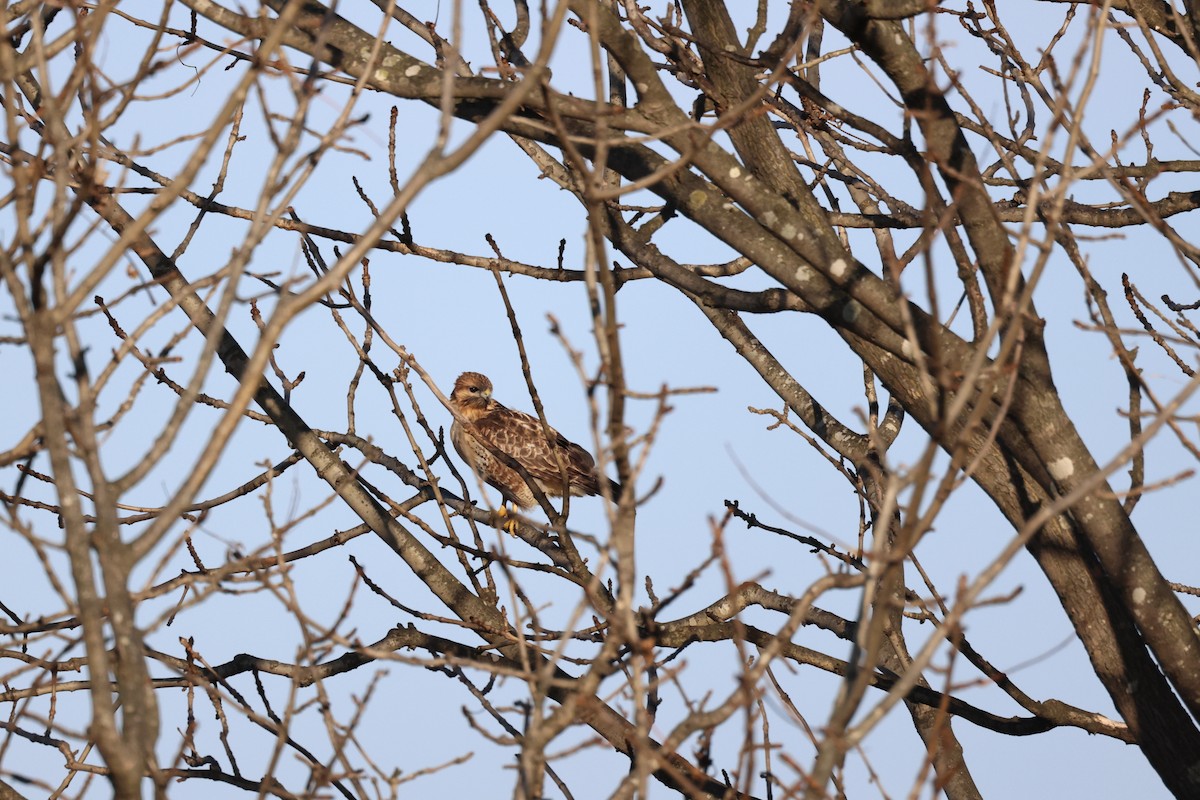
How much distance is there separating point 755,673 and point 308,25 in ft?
8.93

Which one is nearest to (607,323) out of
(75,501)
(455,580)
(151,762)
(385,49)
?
(75,501)

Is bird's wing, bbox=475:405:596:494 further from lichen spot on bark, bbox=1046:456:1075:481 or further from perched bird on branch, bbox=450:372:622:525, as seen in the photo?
lichen spot on bark, bbox=1046:456:1075:481

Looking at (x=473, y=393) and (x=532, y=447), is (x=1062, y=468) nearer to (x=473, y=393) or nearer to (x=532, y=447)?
(x=532, y=447)

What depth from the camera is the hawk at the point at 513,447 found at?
1010cm

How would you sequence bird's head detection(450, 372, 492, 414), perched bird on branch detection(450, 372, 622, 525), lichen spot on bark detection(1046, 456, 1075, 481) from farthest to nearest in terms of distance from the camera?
bird's head detection(450, 372, 492, 414)
perched bird on branch detection(450, 372, 622, 525)
lichen spot on bark detection(1046, 456, 1075, 481)

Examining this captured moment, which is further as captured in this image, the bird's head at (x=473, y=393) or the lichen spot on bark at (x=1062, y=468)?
the bird's head at (x=473, y=393)

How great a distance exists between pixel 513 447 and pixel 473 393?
822mm

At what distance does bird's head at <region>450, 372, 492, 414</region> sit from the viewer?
11.5m

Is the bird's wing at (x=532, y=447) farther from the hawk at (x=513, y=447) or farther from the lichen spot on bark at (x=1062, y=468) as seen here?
the lichen spot on bark at (x=1062, y=468)

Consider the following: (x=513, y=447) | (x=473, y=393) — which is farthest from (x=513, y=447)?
(x=473, y=393)

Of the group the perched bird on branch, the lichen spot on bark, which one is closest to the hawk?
the perched bird on branch

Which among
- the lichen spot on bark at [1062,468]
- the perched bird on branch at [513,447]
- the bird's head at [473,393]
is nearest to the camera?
the lichen spot on bark at [1062,468]

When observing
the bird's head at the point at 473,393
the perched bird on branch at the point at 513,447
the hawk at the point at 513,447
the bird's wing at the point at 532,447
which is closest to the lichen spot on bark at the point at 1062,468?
the perched bird on branch at the point at 513,447

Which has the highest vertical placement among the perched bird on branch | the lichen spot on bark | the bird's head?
the bird's head
